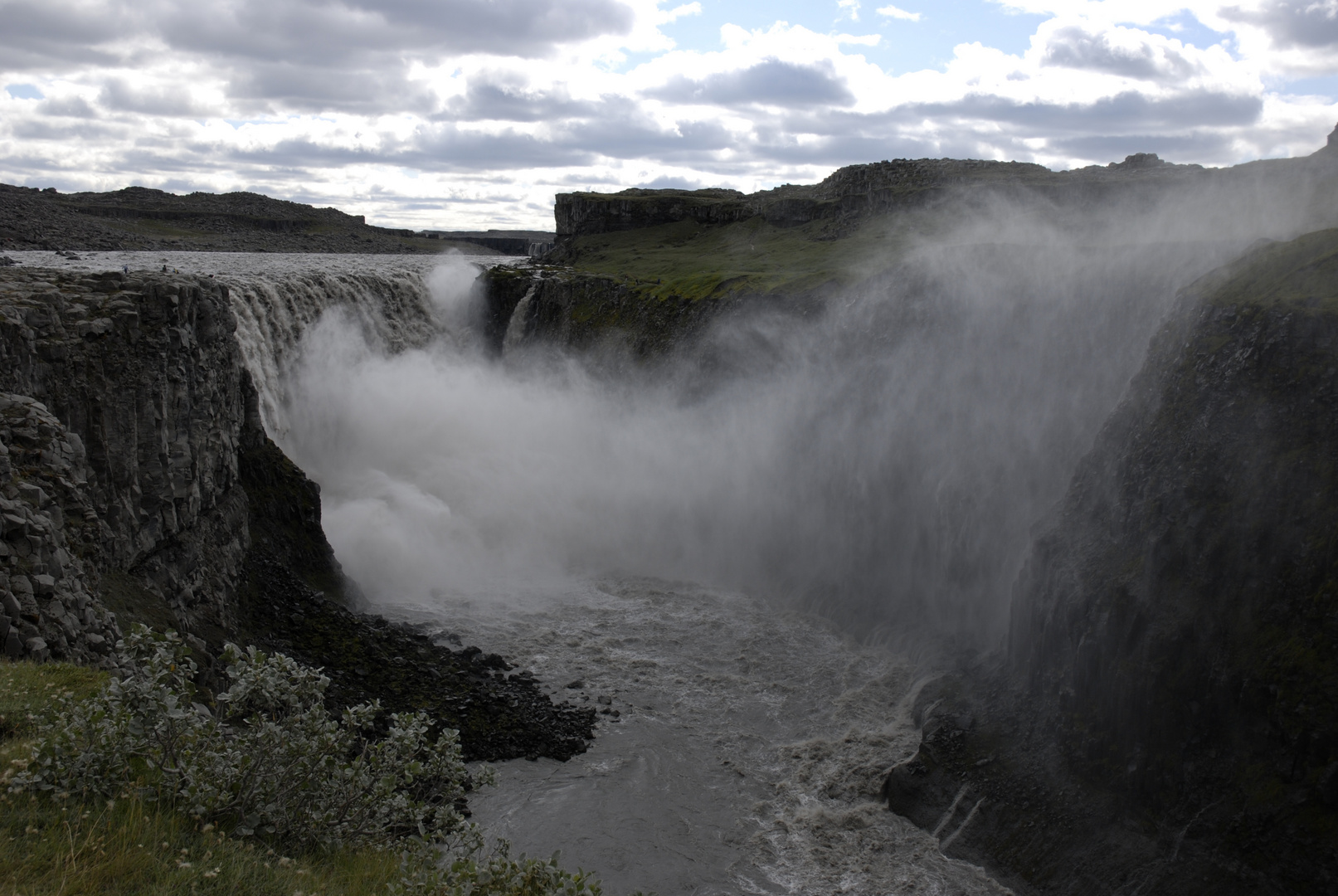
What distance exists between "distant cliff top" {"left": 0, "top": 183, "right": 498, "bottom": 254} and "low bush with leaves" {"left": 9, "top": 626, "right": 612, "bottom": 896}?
3188 inches

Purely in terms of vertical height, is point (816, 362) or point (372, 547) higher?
point (816, 362)

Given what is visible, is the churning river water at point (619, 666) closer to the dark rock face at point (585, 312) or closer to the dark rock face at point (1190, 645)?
Answer: the dark rock face at point (1190, 645)

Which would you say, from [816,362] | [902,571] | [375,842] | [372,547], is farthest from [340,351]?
[375,842]

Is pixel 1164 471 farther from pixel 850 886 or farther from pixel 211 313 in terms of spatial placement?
pixel 211 313

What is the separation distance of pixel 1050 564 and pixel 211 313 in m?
22.3

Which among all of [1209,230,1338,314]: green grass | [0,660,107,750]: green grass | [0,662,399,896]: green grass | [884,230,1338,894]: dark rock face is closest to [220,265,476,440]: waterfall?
[0,660,107,750]: green grass

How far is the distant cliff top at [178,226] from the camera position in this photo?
84750 mm

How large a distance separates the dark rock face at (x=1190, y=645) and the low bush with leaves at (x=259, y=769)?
12646mm

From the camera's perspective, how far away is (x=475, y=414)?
47875 mm

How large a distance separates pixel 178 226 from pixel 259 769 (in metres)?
130

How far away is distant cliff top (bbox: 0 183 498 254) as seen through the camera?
8475 centimetres

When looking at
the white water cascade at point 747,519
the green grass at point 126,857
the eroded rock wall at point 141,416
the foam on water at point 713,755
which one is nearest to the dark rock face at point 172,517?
the eroded rock wall at point 141,416

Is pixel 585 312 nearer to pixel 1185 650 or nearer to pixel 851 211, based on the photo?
pixel 851 211

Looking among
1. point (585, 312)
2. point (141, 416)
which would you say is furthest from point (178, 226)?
point (141, 416)
